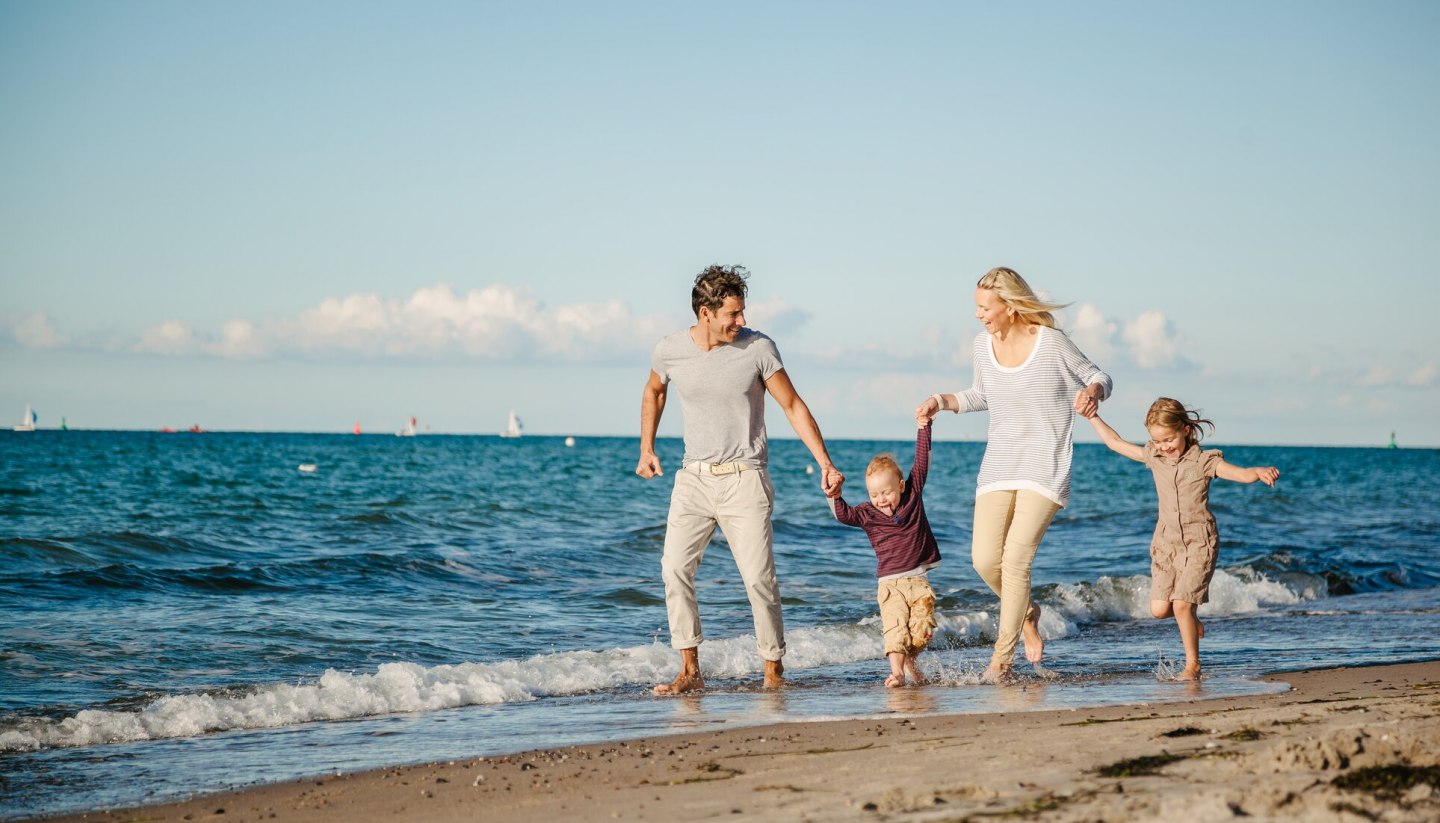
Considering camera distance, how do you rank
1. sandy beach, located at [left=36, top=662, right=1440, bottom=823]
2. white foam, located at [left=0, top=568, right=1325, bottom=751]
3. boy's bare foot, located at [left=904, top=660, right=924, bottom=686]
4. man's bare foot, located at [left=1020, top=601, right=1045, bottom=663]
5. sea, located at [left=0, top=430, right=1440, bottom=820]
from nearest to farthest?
sandy beach, located at [left=36, top=662, right=1440, bottom=823] → sea, located at [left=0, top=430, right=1440, bottom=820] → white foam, located at [left=0, top=568, right=1325, bottom=751] → man's bare foot, located at [left=1020, top=601, right=1045, bottom=663] → boy's bare foot, located at [left=904, top=660, right=924, bottom=686]

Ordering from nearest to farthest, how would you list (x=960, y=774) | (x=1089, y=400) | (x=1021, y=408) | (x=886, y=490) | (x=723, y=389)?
(x=960, y=774) → (x=1089, y=400) → (x=1021, y=408) → (x=723, y=389) → (x=886, y=490)

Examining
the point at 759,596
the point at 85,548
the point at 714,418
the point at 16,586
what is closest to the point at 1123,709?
the point at 759,596

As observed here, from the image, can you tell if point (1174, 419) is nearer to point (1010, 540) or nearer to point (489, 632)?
point (1010, 540)

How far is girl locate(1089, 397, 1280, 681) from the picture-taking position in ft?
21.4

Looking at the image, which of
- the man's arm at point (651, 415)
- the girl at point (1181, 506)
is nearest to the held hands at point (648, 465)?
the man's arm at point (651, 415)

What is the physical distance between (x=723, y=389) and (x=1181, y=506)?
8.20 ft

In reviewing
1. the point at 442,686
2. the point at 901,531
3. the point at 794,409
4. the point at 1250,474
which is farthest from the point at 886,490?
the point at 442,686

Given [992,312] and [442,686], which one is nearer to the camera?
[992,312]

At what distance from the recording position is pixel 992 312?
238 inches

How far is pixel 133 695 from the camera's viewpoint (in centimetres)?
698

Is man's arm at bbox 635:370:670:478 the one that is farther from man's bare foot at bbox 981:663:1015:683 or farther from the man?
man's bare foot at bbox 981:663:1015:683

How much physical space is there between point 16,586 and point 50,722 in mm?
6096

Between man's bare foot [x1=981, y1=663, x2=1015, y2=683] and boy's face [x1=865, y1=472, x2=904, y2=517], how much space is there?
3.37 ft

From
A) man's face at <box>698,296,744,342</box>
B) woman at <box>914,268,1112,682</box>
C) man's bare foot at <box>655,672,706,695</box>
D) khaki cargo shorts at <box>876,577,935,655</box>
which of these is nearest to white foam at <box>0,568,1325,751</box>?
man's bare foot at <box>655,672,706,695</box>
